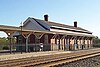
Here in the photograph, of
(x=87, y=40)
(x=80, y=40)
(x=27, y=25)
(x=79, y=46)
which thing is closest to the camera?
(x=27, y=25)

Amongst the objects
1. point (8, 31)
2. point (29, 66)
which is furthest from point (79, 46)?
point (29, 66)

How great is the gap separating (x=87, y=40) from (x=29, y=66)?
42.9 meters

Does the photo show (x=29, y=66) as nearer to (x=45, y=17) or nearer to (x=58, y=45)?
(x=58, y=45)

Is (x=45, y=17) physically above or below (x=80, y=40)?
above

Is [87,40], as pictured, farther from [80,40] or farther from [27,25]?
[27,25]

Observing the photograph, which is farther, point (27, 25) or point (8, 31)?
point (27, 25)

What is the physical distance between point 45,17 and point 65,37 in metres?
8.65

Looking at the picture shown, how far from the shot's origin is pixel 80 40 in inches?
1945

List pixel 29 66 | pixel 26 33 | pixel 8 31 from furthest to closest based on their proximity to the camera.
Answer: pixel 26 33 → pixel 8 31 → pixel 29 66

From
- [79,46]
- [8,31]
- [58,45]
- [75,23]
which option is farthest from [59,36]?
[75,23]

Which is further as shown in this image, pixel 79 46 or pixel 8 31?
pixel 79 46

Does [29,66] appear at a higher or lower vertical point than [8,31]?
lower

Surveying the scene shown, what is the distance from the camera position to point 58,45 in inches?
1490

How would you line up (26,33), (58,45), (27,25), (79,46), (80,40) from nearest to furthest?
(26,33) < (58,45) < (27,25) < (79,46) < (80,40)
